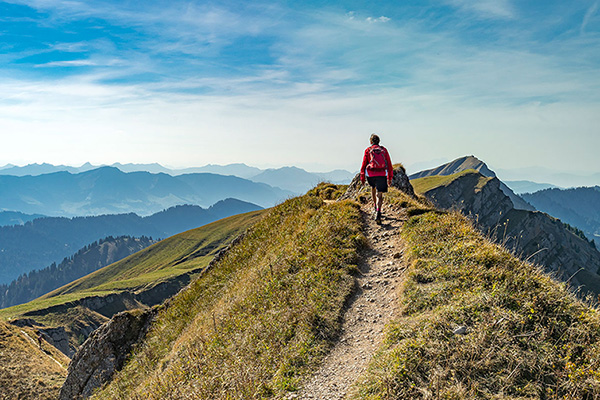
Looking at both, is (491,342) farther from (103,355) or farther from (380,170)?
(103,355)

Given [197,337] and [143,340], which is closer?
[197,337]

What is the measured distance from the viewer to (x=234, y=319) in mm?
12656

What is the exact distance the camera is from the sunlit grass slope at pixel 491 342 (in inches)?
251

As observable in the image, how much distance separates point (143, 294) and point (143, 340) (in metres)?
183

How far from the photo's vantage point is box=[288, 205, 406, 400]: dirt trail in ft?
25.4

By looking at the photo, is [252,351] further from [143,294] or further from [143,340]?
[143,294]

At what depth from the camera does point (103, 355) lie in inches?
792

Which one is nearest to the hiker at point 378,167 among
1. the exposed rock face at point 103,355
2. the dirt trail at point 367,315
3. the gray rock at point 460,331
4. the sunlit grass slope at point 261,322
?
the dirt trail at point 367,315

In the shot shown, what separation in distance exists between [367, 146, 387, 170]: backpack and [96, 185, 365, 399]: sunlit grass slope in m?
2.70

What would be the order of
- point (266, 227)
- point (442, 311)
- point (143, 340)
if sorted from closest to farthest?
1. point (442, 311)
2. point (143, 340)
3. point (266, 227)

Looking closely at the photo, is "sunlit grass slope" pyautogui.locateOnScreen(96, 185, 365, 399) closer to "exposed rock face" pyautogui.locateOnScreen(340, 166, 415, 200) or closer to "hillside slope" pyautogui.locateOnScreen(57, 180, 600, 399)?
"hillside slope" pyautogui.locateOnScreen(57, 180, 600, 399)

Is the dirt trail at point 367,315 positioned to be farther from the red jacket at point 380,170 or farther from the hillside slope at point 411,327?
the red jacket at point 380,170

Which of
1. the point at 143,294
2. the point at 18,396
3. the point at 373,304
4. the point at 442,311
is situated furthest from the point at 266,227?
the point at 143,294

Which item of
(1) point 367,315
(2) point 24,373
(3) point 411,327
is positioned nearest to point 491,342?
(3) point 411,327
